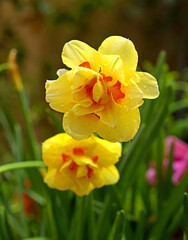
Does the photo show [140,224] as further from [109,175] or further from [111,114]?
[111,114]

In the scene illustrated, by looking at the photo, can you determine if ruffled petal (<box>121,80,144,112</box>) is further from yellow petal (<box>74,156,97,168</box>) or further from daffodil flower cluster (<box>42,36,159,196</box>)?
yellow petal (<box>74,156,97,168</box>)

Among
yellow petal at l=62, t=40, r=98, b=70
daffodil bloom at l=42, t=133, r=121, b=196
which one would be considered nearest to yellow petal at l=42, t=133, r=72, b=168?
daffodil bloom at l=42, t=133, r=121, b=196

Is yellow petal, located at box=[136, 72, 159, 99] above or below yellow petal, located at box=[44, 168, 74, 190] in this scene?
above

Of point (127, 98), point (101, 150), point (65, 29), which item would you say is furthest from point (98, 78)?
point (65, 29)

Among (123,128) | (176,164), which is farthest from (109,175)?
(176,164)

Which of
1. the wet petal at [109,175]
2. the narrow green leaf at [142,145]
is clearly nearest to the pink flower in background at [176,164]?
the narrow green leaf at [142,145]

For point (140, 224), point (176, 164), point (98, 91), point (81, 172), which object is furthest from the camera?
point (176, 164)
